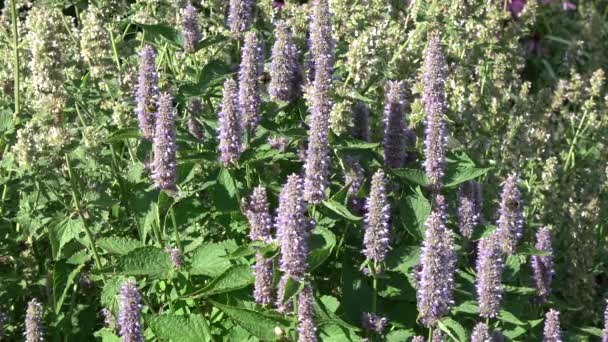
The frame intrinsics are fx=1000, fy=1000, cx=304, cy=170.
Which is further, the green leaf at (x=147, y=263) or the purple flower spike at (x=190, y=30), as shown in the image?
the purple flower spike at (x=190, y=30)

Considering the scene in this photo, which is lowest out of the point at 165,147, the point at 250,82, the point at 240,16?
the point at 165,147

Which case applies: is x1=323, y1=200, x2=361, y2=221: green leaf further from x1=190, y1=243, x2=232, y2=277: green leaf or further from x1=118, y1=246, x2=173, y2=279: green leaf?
x1=118, y1=246, x2=173, y2=279: green leaf

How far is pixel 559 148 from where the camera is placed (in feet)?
19.4

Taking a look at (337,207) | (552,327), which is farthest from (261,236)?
(552,327)

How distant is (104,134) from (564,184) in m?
2.56

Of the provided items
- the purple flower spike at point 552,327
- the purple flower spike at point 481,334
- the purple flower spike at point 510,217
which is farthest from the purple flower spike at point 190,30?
the purple flower spike at point 552,327

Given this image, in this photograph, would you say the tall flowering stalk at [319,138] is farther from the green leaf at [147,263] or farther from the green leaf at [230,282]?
the green leaf at [147,263]

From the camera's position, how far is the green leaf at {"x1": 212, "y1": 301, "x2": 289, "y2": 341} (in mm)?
3287

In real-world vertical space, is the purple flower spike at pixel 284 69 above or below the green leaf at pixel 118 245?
above

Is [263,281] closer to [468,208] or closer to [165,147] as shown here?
[165,147]

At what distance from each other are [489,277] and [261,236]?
31.9 inches

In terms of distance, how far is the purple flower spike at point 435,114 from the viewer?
360 cm

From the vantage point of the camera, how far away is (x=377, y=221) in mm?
3318

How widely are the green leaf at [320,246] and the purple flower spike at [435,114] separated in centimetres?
49
